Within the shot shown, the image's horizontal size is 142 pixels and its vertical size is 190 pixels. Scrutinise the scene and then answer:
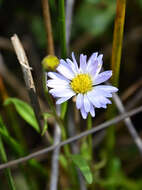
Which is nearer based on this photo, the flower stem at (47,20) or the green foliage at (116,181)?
the flower stem at (47,20)

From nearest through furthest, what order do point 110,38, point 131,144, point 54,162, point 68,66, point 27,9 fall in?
point 68,66
point 54,162
point 131,144
point 110,38
point 27,9

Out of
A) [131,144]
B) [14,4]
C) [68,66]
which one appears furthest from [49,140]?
[14,4]

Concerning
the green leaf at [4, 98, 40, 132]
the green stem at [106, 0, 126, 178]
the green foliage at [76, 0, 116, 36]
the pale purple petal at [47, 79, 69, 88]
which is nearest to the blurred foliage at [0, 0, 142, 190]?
the green foliage at [76, 0, 116, 36]

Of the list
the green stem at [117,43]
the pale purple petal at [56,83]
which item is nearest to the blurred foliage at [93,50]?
the green stem at [117,43]

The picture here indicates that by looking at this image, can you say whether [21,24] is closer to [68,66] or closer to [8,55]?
[8,55]

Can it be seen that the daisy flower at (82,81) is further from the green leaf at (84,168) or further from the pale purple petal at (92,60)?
the green leaf at (84,168)

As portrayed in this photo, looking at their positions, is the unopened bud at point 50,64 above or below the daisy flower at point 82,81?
above

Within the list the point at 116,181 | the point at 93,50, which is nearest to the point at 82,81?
the point at 116,181
